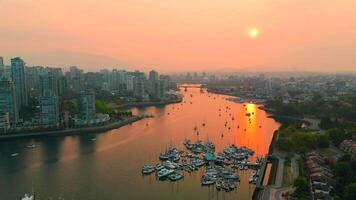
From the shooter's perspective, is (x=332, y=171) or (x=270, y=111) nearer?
(x=332, y=171)

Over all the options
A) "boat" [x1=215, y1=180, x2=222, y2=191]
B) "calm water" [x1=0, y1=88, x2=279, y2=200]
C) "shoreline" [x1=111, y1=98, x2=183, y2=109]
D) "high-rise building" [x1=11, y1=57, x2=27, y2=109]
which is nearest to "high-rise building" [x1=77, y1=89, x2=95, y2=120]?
"calm water" [x1=0, y1=88, x2=279, y2=200]

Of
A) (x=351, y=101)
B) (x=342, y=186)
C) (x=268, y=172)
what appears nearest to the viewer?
(x=342, y=186)

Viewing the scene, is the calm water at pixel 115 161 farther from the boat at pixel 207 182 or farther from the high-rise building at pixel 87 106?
the high-rise building at pixel 87 106

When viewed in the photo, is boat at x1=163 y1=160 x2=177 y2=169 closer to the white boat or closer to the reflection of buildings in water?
the white boat

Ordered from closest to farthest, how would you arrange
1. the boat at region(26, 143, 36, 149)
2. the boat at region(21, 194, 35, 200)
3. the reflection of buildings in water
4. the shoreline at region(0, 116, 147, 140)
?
the boat at region(21, 194, 35, 200)
the reflection of buildings in water
the boat at region(26, 143, 36, 149)
the shoreline at region(0, 116, 147, 140)

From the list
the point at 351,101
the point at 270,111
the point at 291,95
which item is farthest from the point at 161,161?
the point at 291,95

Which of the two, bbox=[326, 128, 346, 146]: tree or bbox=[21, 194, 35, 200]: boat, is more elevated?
bbox=[326, 128, 346, 146]: tree

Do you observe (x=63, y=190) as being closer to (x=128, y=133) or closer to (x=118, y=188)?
(x=118, y=188)

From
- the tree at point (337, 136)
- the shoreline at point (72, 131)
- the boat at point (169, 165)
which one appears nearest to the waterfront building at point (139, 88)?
the shoreline at point (72, 131)
